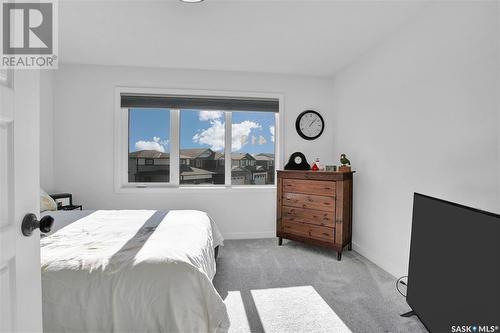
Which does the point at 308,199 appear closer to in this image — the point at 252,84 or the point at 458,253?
the point at 252,84

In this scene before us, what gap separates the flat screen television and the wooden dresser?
141cm

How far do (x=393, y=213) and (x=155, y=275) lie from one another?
2.37m

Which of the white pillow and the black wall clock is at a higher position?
the black wall clock

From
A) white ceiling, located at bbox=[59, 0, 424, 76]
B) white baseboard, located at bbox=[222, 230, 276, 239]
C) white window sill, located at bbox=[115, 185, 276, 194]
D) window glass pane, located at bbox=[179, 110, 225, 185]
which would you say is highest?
white ceiling, located at bbox=[59, 0, 424, 76]

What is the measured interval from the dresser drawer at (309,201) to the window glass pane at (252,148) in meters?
0.66

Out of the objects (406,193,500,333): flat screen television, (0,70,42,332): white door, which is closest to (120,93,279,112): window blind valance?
(406,193,500,333): flat screen television

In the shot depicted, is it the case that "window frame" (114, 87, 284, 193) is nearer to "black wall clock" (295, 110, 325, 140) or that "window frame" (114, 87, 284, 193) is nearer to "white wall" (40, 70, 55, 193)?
"black wall clock" (295, 110, 325, 140)

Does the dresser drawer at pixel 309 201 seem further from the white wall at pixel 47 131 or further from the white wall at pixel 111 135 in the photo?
the white wall at pixel 47 131

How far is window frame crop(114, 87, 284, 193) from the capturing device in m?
3.77

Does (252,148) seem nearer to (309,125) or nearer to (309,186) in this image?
(309,125)

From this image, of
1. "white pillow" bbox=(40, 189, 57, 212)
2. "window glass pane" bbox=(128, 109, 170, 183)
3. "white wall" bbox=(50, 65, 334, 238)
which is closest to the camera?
"white pillow" bbox=(40, 189, 57, 212)

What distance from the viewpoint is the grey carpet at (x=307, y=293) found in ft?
6.56

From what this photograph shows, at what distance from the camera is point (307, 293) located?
2.43 metres

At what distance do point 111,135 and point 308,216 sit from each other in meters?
2.85
